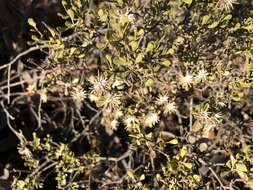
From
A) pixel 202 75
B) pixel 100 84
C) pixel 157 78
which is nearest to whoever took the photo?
pixel 100 84

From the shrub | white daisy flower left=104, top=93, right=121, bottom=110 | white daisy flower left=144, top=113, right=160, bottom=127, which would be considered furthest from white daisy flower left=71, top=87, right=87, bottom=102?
white daisy flower left=144, top=113, right=160, bottom=127

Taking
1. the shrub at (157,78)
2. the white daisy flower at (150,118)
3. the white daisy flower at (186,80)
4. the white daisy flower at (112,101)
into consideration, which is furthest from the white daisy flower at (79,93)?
the white daisy flower at (186,80)

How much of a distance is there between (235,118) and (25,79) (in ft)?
4.11

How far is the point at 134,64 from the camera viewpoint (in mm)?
2059

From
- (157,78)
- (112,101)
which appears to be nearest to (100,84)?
(112,101)

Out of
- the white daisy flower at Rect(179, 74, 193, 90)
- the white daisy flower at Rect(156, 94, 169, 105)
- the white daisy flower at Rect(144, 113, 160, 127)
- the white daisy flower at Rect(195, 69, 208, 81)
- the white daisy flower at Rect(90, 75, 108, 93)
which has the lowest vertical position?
the white daisy flower at Rect(144, 113, 160, 127)

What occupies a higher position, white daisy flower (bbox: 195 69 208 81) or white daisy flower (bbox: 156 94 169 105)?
white daisy flower (bbox: 195 69 208 81)

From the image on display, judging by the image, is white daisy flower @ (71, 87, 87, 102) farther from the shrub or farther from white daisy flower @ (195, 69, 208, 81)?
white daisy flower @ (195, 69, 208, 81)

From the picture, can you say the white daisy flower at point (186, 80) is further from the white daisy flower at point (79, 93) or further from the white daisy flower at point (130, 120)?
the white daisy flower at point (79, 93)

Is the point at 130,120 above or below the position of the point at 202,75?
below

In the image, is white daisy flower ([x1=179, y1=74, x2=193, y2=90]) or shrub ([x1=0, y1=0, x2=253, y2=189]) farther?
white daisy flower ([x1=179, y1=74, x2=193, y2=90])

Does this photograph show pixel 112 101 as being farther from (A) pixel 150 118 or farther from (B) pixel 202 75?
(B) pixel 202 75

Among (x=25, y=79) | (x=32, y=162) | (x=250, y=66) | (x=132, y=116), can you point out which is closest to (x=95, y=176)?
(x=32, y=162)

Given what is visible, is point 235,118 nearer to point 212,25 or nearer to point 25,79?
point 212,25
